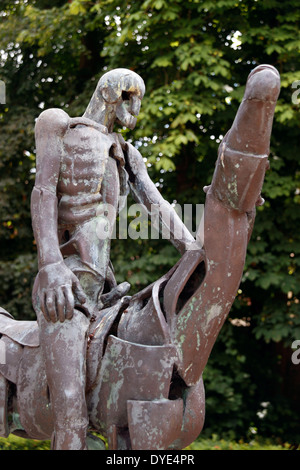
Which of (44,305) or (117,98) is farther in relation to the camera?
(117,98)

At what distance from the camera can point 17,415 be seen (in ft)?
9.96

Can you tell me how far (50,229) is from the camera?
2.80m

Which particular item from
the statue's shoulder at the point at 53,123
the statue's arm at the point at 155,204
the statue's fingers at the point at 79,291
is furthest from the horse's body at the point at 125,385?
the statue's shoulder at the point at 53,123

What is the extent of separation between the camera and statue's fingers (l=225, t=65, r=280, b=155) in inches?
91.1

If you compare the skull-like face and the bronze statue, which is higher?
the skull-like face

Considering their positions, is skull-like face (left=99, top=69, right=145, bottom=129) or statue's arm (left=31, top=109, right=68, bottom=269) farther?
skull-like face (left=99, top=69, right=145, bottom=129)

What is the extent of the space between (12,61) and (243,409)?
5.94 meters

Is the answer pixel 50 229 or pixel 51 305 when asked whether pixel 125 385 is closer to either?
pixel 51 305

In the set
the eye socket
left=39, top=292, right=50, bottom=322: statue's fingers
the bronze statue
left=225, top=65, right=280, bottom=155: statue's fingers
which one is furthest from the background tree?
left=225, top=65, right=280, bottom=155: statue's fingers

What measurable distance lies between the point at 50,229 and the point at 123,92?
31.4 inches

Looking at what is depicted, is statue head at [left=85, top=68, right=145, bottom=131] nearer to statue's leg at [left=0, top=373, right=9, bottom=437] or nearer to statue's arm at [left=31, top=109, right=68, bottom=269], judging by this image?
statue's arm at [left=31, top=109, right=68, bottom=269]

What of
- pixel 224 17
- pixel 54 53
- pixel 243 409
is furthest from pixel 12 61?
pixel 243 409

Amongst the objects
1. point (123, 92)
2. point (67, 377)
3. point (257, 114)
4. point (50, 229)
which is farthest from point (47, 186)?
point (257, 114)

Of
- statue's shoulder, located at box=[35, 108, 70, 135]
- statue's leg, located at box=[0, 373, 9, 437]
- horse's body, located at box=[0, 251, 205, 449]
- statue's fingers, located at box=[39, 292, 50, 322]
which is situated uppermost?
statue's shoulder, located at box=[35, 108, 70, 135]
